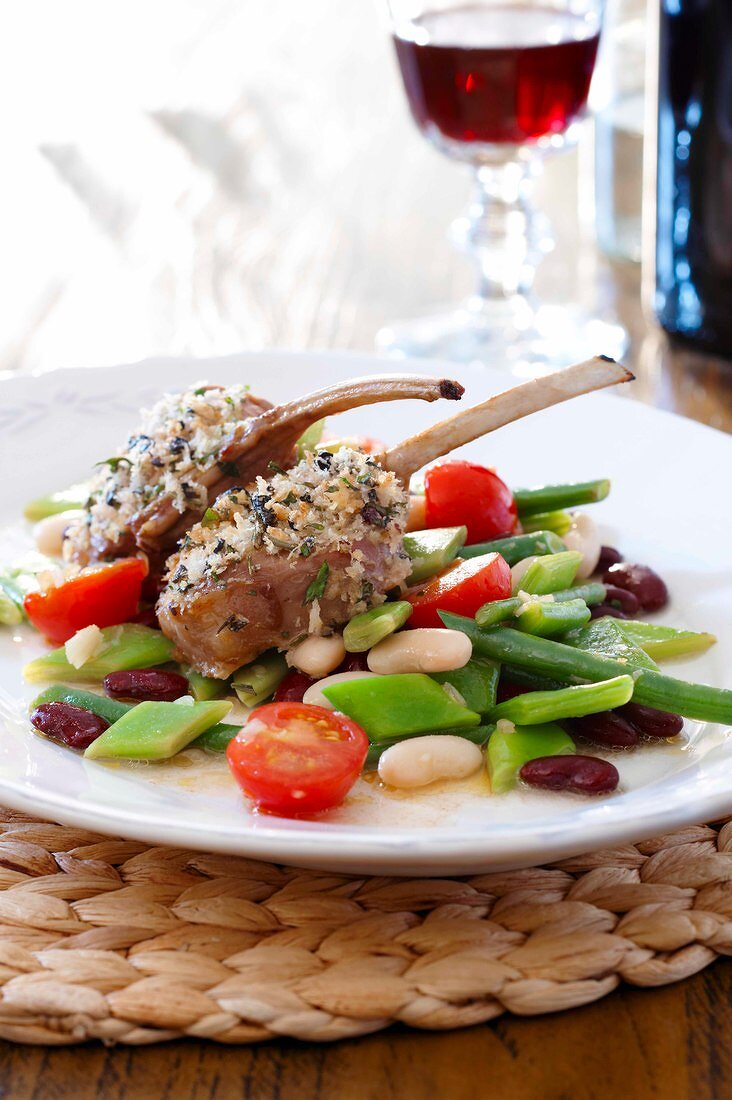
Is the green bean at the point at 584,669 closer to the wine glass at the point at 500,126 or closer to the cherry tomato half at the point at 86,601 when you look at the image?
the cherry tomato half at the point at 86,601

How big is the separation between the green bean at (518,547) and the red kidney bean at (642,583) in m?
0.18

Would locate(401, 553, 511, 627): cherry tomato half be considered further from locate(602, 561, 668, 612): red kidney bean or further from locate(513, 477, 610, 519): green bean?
locate(513, 477, 610, 519): green bean

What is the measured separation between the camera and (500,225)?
18.9ft

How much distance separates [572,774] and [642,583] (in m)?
0.96

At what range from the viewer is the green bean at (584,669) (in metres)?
2.89

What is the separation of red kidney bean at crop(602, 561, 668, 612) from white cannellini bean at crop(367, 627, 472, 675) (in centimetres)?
67

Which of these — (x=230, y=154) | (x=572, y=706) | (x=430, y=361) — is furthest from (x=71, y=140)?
(x=572, y=706)

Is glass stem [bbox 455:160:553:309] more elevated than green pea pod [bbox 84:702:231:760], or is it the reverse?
green pea pod [bbox 84:702:231:760]

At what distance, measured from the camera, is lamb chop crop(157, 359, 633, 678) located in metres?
3.10

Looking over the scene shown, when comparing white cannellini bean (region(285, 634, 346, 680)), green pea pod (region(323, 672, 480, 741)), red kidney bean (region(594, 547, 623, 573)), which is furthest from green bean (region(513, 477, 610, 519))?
green pea pod (region(323, 672, 480, 741))

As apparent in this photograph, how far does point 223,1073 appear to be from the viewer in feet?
7.24

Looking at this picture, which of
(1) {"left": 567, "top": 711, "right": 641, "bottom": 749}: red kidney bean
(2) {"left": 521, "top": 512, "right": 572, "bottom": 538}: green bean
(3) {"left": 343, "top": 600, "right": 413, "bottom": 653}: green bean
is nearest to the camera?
(1) {"left": 567, "top": 711, "right": 641, "bottom": 749}: red kidney bean

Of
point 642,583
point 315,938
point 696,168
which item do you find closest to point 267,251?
point 696,168

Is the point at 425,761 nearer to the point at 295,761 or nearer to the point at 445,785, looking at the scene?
the point at 445,785
